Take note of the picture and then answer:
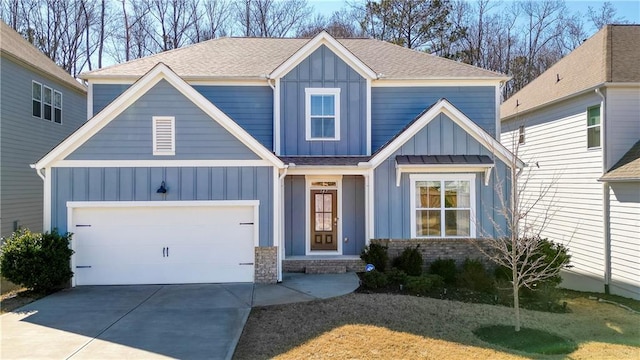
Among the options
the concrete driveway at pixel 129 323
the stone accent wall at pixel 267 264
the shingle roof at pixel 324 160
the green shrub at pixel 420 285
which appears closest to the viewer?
the concrete driveway at pixel 129 323

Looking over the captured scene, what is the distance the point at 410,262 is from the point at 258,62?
8.11m

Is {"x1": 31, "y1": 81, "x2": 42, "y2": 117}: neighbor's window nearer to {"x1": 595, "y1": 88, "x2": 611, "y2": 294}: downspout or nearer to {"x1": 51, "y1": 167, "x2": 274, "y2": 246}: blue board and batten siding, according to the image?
{"x1": 51, "y1": 167, "x2": 274, "y2": 246}: blue board and batten siding

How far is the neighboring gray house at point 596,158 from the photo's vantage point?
1116cm

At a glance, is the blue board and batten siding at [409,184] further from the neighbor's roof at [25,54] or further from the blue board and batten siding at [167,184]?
the neighbor's roof at [25,54]

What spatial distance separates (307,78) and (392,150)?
3.52 m

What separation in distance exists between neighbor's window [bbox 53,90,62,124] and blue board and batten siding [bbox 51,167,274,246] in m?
8.59

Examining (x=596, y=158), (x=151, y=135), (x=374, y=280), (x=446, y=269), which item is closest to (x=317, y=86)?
(x=151, y=135)

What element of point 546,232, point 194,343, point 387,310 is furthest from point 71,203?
point 546,232

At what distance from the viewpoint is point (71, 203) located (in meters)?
10.2

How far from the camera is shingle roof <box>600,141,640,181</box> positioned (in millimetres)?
10602

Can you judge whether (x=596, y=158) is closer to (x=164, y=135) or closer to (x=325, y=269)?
(x=325, y=269)

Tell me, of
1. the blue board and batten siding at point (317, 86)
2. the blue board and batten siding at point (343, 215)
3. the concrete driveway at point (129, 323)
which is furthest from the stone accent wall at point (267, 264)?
the blue board and batten siding at point (317, 86)

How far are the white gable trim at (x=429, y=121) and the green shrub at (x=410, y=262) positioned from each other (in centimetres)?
247

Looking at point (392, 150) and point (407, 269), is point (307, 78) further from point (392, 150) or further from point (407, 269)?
point (407, 269)
